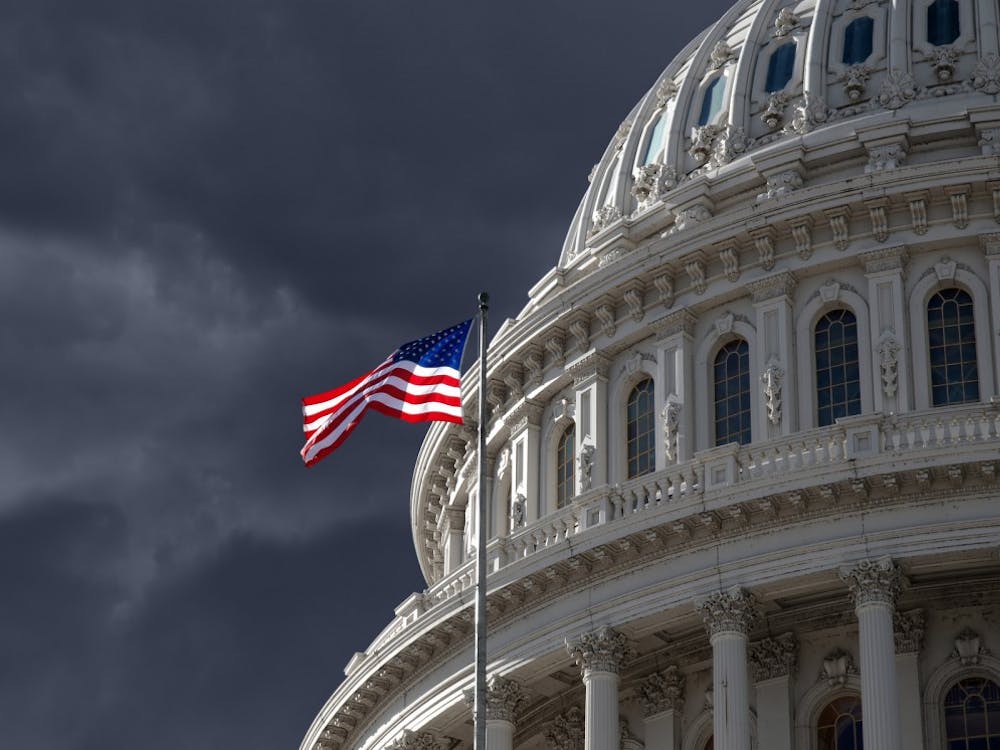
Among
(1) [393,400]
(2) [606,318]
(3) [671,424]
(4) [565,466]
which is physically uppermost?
(2) [606,318]

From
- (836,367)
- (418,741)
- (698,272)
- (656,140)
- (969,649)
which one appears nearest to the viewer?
(969,649)

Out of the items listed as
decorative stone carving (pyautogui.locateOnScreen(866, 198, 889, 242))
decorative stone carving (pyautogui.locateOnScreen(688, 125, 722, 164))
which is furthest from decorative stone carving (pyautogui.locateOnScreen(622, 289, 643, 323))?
decorative stone carving (pyautogui.locateOnScreen(688, 125, 722, 164))

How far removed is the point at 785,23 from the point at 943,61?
16.2ft

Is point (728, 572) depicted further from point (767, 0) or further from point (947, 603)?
point (767, 0)

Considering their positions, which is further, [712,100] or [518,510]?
[712,100]

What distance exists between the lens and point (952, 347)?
5419 centimetres

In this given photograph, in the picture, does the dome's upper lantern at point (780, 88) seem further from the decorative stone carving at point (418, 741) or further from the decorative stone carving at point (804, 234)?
the decorative stone carving at point (418, 741)

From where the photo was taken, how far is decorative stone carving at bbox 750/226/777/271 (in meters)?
56.3

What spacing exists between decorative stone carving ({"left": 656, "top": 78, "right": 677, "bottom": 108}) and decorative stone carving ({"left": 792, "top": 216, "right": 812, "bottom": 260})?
11603 millimetres

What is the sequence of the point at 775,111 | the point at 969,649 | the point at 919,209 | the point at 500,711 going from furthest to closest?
the point at 775,111
the point at 919,209
the point at 500,711
the point at 969,649

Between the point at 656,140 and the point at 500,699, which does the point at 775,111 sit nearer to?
the point at 656,140

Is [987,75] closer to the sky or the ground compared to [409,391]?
closer to the sky

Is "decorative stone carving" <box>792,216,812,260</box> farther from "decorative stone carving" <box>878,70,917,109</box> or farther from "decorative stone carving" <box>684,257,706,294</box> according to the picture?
"decorative stone carving" <box>878,70,917,109</box>

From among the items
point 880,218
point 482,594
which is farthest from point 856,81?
point 482,594
